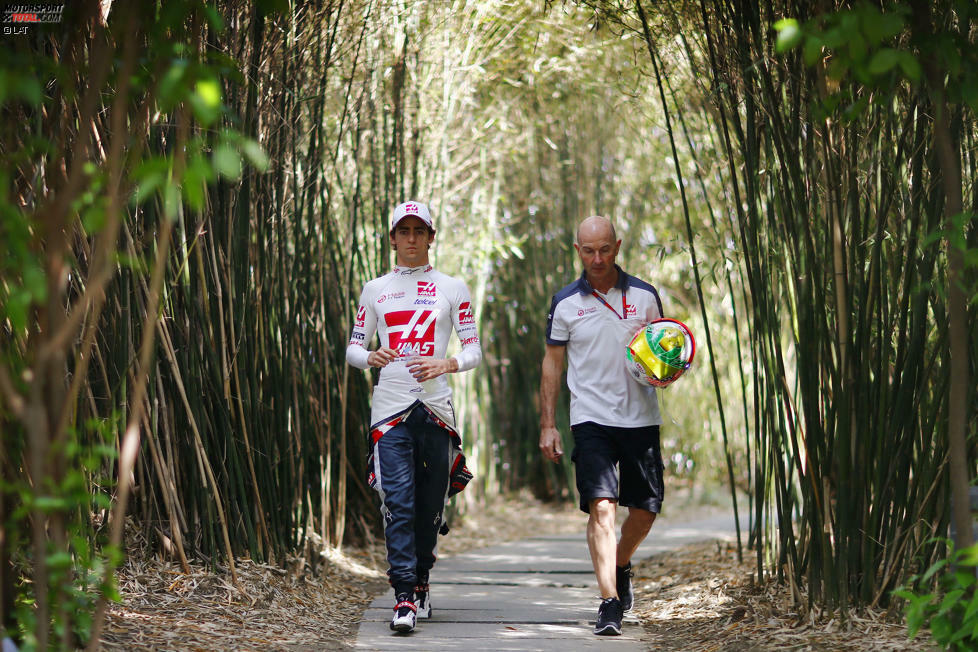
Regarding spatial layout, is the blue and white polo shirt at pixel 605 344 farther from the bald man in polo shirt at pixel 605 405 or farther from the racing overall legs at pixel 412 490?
the racing overall legs at pixel 412 490

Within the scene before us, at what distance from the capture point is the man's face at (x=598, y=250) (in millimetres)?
2861

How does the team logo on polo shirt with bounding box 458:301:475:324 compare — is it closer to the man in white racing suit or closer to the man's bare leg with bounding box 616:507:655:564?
the man in white racing suit

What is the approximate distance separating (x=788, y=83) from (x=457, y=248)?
2875mm

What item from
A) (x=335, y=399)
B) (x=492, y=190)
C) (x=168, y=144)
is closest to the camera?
(x=168, y=144)

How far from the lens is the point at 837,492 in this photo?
234cm

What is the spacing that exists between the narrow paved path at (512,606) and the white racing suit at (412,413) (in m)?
0.18

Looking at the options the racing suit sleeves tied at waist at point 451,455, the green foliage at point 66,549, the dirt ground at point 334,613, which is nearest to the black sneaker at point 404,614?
the dirt ground at point 334,613

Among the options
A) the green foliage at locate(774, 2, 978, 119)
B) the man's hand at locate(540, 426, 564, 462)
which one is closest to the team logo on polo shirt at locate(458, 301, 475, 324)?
the man's hand at locate(540, 426, 564, 462)

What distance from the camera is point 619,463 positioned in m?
2.92

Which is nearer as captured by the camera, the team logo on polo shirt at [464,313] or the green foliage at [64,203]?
the green foliage at [64,203]

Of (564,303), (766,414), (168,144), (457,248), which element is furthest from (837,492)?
(457,248)

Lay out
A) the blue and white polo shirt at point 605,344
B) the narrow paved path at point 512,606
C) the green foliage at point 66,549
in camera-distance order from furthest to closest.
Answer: the blue and white polo shirt at point 605,344, the narrow paved path at point 512,606, the green foliage at point 66,549

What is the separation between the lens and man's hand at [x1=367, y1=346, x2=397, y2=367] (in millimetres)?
2695

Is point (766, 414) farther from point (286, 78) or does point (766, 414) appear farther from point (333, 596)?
point (286, 78)
